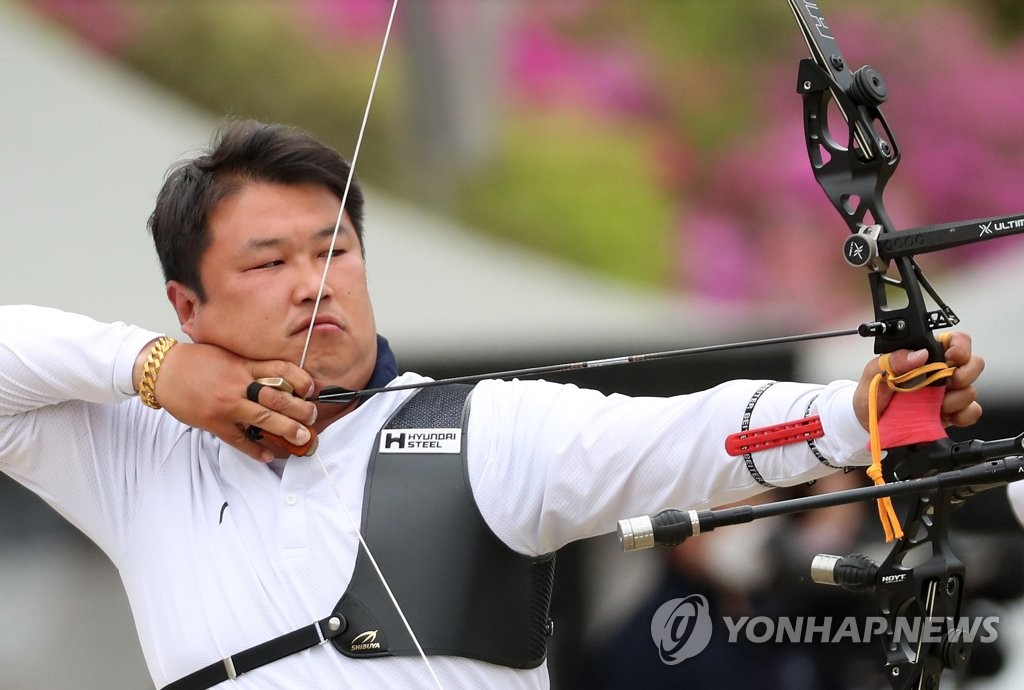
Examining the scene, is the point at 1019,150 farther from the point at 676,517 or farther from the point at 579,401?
the point at 676,517

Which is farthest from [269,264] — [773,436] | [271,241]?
[773,436]

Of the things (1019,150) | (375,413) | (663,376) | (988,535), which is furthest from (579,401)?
(1019,150)

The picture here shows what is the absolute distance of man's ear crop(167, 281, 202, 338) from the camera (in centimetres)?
218

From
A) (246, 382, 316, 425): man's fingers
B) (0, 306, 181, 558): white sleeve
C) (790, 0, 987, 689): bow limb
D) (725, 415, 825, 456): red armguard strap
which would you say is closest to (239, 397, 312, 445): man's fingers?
(246, 382, 316, 425): man's fingers

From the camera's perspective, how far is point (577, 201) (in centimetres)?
340

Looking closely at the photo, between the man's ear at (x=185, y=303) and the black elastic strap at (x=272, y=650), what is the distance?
553mm

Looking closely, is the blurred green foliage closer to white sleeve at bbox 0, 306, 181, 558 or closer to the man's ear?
the man's ear

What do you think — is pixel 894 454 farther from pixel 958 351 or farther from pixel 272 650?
pixel 272 650

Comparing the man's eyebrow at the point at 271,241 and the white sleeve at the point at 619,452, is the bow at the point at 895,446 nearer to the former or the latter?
the white sleeve at the point at 619,452

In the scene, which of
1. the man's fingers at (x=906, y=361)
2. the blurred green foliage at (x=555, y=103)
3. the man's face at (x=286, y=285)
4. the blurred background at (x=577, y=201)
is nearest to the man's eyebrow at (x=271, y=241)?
the man's face at (x=286, y=285)

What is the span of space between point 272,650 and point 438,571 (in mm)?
250

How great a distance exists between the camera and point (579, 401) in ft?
6.16

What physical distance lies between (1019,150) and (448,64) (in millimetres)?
1382

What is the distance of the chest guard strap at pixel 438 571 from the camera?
186 cm
